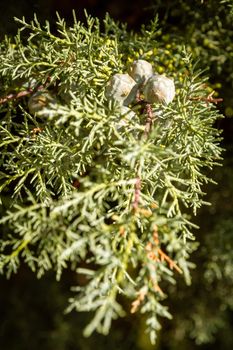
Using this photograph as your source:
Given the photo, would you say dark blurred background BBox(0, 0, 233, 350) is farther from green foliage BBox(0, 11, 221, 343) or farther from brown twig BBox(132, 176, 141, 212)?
brown twig BBox(132, 176, 141, 212)

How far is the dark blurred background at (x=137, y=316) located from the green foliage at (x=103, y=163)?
0.17 m

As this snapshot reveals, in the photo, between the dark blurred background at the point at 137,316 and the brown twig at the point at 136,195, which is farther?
the dark blurred background at the point at 137,316

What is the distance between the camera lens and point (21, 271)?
145cm

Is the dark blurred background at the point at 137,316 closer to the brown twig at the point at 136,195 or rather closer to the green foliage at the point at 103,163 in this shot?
the green foliage at the point at 103,163

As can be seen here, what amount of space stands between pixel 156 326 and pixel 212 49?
59cm

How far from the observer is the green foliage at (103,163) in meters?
0.43

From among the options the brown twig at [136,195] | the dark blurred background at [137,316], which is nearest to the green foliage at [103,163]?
the brown twig at [136,195]

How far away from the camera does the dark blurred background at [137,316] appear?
32.2 inches

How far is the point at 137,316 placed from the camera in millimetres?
1377

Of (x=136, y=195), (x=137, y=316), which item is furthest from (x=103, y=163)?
(x=137, y=316)

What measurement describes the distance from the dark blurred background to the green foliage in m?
0.17

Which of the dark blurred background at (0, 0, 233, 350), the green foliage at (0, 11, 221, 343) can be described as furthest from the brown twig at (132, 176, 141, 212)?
the dark blurred background at (0, 0, 233, 350)

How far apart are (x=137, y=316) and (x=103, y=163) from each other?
95 centimetres

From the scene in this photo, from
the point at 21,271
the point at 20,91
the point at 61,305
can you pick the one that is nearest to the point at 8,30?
the point at 20,91
